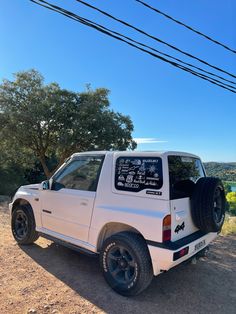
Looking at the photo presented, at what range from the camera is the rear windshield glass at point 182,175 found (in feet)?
11.6

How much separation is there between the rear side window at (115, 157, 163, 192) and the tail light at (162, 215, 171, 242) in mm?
400

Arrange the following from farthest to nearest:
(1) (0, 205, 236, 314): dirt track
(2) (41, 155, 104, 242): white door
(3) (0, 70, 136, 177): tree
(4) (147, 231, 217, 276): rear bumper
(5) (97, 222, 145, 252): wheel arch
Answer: (3) (0, 70, 136, 177): tree < (2) (41, 155, 104, 242): white door < (5) (97, 222, 145, 252): wheel arch < (1) (0, 205, 236, 314): dirt track < (4) (147, 231, 217, 276): rear bumper

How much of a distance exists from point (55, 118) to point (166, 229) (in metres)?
12.4

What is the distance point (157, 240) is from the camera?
3268mm

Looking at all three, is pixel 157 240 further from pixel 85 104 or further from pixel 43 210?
pixel 85 104

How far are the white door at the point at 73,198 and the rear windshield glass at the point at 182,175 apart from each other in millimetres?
1170

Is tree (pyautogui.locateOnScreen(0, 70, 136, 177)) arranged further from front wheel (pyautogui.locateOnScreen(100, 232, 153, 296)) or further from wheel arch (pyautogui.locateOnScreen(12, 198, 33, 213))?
front wheel (pyautogui.locateOnScreen(100, 232, 153, 296))

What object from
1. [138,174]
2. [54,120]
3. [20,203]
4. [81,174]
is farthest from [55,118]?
[138,174]

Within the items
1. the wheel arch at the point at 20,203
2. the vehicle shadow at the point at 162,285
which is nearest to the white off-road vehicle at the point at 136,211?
the vehicle shadow at the point at 162,285

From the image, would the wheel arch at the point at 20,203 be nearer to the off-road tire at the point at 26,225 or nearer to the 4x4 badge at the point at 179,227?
the off-road tire at the point at 26,225

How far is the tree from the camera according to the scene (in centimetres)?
1430

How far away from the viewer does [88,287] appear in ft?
12.4

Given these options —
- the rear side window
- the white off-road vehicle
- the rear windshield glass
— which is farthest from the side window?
the rear windshield glass

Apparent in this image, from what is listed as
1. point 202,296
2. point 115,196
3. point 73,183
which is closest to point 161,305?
point 202,296
